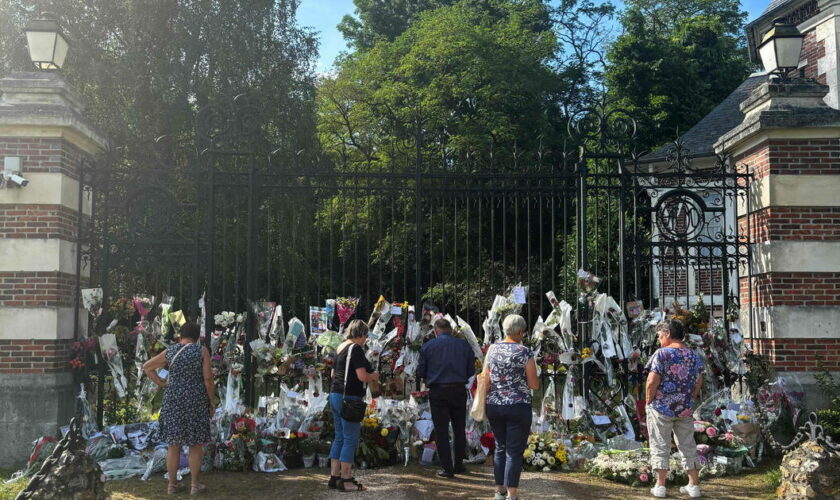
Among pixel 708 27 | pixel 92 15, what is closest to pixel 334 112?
pixel 92 15

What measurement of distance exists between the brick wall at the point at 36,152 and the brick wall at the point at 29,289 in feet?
3.49

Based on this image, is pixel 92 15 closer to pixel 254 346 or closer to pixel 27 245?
pixel 27 245

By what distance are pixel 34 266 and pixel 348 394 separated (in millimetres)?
3682

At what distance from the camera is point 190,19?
1789 cm

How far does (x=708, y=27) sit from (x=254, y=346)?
25.4 m

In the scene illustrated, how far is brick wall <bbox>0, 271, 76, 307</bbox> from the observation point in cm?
732

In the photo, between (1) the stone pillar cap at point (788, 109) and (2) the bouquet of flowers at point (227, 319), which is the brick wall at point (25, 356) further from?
(1) the stone pillar cap at point (788, 109)

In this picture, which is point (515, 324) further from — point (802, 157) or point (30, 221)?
point (30, 221)

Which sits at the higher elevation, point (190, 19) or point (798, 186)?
point (190, 19)

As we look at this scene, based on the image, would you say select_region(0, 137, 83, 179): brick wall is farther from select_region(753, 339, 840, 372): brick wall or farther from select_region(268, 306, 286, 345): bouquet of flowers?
select_region(753, 339, 840, 372): brick wall

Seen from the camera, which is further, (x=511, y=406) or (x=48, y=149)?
(x=48, y=149)

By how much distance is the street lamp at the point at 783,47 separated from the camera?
7.78m

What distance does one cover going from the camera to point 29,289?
7328 millimetres

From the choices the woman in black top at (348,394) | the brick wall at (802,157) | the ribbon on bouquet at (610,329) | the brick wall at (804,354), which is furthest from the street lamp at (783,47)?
the woman in black top at (348,394)
